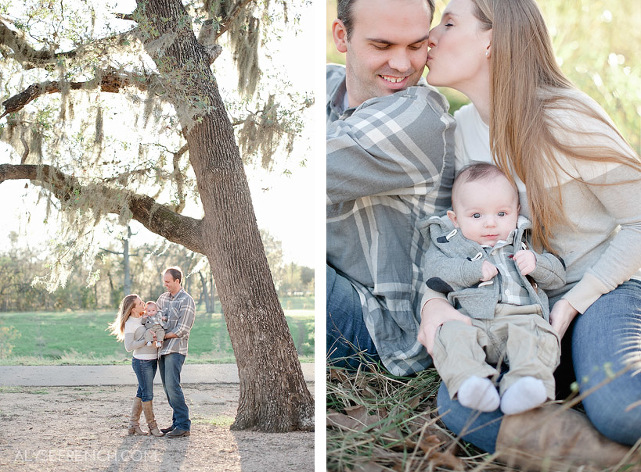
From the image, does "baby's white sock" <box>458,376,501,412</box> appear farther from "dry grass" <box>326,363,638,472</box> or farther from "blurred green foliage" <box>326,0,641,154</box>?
"blurred green foliage" <box>326,0,641,154</box>

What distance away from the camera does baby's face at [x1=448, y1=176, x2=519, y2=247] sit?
5.23 ft

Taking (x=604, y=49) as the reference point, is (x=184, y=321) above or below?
below

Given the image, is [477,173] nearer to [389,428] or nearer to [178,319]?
[389,428]

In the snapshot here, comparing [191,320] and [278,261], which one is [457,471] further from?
[278,261]

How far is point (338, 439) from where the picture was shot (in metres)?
1.50

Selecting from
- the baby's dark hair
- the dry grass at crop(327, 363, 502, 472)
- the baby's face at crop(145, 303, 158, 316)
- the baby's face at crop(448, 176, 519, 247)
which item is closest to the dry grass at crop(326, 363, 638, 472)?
the dry grass at crop(327, 363, 502, 472)

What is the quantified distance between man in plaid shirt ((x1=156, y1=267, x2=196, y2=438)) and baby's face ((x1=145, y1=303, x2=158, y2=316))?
25 mm

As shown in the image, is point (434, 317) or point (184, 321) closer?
point (434, 317)

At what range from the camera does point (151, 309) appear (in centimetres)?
318

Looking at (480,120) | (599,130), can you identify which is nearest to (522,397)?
(599,130)

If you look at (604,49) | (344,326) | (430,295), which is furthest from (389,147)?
(604,49)

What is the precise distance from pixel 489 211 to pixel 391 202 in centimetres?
29

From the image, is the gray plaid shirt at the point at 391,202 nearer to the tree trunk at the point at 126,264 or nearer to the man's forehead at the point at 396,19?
the man's forehead at the point at 396,19

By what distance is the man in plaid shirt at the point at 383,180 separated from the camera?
1.63 metres
